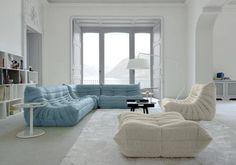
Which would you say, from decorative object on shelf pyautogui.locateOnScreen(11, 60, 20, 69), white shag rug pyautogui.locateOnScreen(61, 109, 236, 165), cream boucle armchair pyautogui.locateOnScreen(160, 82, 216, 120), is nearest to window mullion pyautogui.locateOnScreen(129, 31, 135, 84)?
decorative object on shelf pyautogui.locateOnScreen(11, 60, 20, 69)

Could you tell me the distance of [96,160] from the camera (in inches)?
95.0

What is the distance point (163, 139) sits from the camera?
8.09ft

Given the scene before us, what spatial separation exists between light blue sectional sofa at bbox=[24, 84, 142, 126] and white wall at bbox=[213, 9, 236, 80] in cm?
432

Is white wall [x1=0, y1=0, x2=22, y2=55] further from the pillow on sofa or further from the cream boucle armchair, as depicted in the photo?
the cream boucle armchair

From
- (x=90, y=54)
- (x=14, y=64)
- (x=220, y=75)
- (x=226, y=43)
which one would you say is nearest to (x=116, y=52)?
(x=90, y=54)

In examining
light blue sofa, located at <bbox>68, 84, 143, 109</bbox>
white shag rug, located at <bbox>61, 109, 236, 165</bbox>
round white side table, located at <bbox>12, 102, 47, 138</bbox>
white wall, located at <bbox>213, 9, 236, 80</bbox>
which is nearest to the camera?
white shag rug, located at <bbox>61, 109, 236, 165</bbox>

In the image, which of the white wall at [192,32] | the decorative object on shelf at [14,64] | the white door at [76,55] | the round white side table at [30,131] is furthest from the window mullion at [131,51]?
the round white side table at [30,131]

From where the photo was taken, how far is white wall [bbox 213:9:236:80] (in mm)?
9016

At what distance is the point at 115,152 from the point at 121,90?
13.0 feet

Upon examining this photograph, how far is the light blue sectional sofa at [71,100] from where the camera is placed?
4.03 m

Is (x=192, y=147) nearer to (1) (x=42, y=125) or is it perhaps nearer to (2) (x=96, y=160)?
(2) (x=96, y=160)

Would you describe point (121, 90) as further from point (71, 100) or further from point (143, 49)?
point (143, 49)

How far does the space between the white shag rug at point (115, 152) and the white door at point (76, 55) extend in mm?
5268

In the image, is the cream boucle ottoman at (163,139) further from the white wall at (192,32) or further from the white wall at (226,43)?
the white wall at (226,43)
